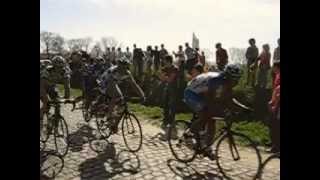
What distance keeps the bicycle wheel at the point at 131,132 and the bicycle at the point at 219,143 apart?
952 mm

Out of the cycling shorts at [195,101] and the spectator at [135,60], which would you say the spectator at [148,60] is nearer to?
the spectator at [135,60]

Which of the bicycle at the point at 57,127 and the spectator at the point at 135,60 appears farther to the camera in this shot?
the spectator at the point at 135,60

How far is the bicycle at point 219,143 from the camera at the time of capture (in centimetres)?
791

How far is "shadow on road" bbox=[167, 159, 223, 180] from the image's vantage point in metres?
8.50

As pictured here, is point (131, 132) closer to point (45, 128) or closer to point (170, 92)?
point (45, 128)

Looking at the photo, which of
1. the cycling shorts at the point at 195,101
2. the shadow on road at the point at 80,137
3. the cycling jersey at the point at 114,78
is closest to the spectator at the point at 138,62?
the shadow on road at the point at 80,137

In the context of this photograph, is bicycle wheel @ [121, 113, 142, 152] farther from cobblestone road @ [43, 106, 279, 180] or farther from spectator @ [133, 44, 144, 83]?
spectator @ [133, 44, 144, 83]

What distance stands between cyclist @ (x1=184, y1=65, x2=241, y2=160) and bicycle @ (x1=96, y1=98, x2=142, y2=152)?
1.64 meters

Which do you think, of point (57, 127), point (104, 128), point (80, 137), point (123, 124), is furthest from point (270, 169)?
point (80, 137)

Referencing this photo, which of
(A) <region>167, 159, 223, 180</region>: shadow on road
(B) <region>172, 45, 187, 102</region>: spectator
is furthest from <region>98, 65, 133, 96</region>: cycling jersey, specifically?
(B) <region>172, 45, 187, 102</region>: spectator
